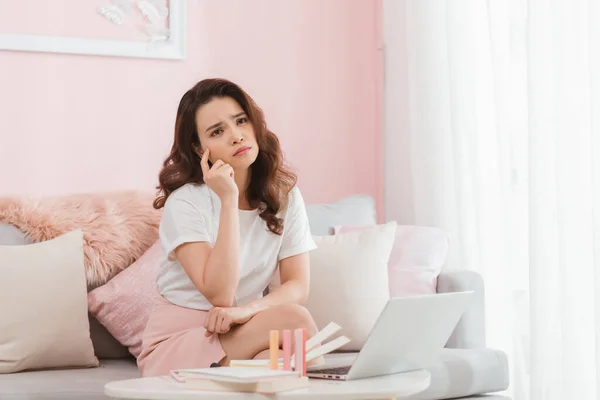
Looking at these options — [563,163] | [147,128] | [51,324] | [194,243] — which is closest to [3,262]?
[51,324]

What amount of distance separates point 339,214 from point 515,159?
641 millimetres

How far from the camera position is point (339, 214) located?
294 cm

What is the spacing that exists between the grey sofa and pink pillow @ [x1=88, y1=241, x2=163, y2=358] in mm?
74

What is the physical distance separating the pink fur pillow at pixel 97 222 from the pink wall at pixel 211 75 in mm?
364

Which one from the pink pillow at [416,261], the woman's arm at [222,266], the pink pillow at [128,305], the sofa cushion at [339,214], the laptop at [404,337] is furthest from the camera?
the sofa cushion at [339,214]

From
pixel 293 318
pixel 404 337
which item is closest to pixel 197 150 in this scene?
pixel 293 318

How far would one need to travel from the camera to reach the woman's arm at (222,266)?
1.87 meters

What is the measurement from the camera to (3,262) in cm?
232

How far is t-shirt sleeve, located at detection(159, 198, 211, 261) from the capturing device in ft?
6.39

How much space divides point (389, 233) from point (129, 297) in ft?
2.63

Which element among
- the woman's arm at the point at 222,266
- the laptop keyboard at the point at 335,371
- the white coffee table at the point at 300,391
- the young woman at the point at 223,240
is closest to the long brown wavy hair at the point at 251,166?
the young woman at the point at 223,240

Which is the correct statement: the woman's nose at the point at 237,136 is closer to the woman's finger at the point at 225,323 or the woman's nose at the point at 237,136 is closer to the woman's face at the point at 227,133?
the woman's face at the point at 227,133

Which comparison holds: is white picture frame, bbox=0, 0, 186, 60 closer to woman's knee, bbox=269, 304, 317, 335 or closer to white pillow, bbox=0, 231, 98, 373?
white pillow, bbox=0, 231, 98, 373

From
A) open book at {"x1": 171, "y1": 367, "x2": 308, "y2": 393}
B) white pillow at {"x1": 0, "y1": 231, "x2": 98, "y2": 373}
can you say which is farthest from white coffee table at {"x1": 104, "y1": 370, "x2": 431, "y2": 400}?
white pillow at {"x1": 0, "y1": 231, "x2": 98, "y2": 373}
